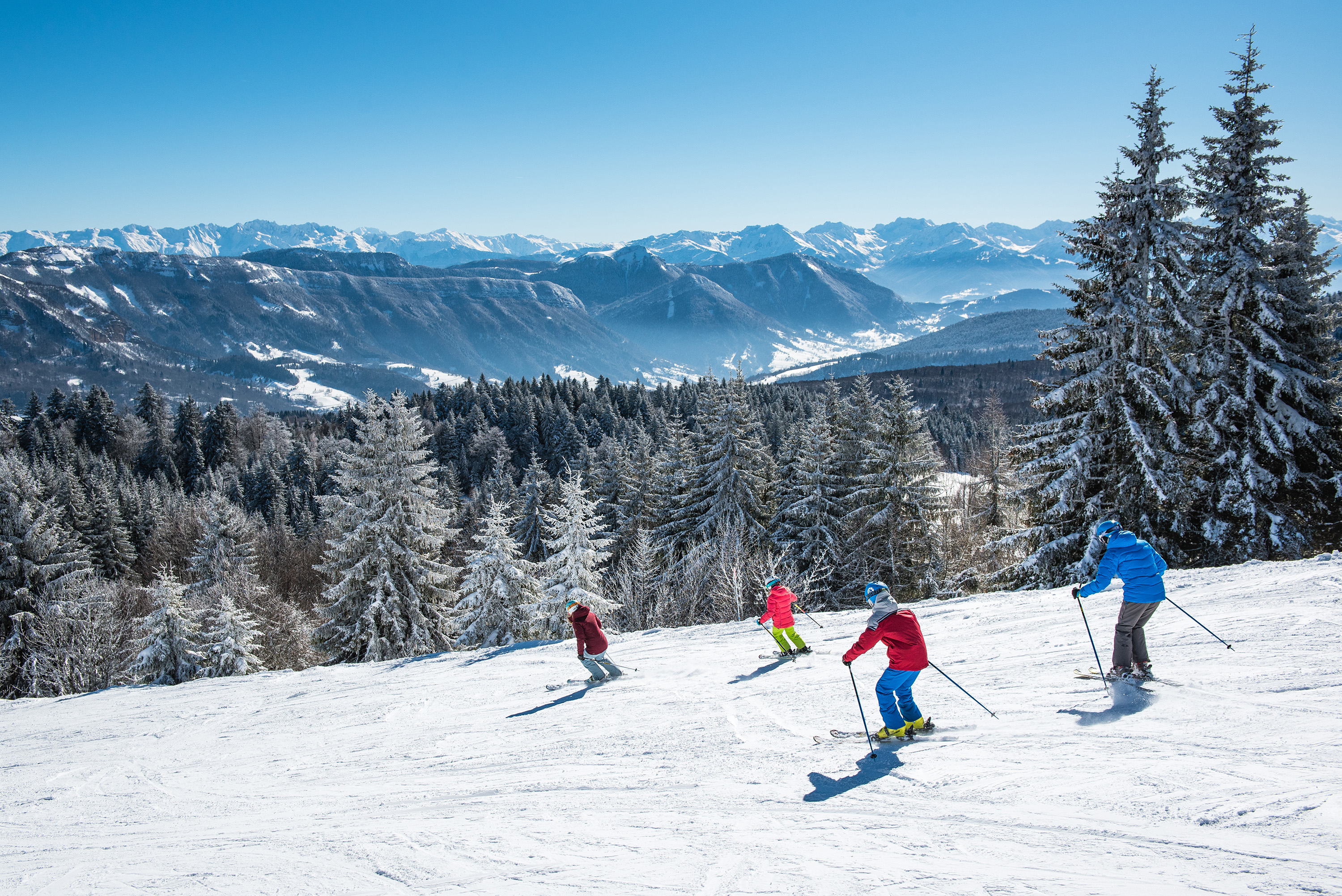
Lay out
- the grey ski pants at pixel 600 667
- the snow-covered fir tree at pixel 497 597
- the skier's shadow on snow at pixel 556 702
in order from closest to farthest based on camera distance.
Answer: the skier's shadow on snow at pixel 556 702
the grey ski pants at pixel 600 667
the snow-covered fir tree at pixel 497 597

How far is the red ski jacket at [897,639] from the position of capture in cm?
699

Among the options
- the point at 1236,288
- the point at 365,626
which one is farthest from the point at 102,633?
the point at 1236,288

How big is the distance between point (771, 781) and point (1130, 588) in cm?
469

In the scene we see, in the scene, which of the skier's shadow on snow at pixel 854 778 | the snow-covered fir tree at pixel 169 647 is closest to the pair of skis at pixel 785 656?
the skier's shadow on snow at pixel 854 778

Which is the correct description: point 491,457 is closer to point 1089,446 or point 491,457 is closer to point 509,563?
point 509,563

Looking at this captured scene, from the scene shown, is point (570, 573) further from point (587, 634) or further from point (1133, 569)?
point (1133, 569)

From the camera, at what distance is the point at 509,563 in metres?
23.1

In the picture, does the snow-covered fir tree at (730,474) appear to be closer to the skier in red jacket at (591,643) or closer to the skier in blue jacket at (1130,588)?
the skier in red jacket at (591,643)

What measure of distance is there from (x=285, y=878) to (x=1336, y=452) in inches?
921

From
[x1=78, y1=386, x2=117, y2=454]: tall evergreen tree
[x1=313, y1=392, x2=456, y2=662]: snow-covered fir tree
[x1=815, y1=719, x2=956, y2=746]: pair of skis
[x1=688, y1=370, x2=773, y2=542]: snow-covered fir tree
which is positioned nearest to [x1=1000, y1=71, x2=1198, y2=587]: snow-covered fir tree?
[x1=815, y1=719, x2=956, y2=746]: pair of skis

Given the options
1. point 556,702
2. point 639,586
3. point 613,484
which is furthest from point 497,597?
point 613,484

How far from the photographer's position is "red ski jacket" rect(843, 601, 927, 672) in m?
6.99

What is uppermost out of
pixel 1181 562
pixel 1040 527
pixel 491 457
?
pixel 491 457

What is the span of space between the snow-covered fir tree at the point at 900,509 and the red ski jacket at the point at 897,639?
2004 centimetres
